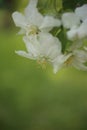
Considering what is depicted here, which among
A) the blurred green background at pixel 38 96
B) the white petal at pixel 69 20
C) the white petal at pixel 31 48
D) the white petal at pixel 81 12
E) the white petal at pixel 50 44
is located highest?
the blurred green background at pixel 38 96

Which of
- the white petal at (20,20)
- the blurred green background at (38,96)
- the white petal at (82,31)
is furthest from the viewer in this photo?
the blurred green background at (38,96)

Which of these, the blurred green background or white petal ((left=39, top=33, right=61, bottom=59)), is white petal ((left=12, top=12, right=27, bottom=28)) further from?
the blurred green background

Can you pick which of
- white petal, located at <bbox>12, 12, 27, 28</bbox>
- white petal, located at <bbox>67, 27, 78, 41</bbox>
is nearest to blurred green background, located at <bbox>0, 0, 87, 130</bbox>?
white petal, located at <bbox>12, 12, 27, 28</bbox>

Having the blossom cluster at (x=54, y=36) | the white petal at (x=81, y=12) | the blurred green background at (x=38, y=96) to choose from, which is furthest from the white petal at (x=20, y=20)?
the blurred green background at (x=38, y=96)

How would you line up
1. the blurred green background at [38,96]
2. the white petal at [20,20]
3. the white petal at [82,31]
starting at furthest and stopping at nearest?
the blurred green background at [38,96] < the white petal at [20,20] < the white petal at [82,31]

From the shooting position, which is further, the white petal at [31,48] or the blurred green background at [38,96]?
the blurred green background at [38,96]

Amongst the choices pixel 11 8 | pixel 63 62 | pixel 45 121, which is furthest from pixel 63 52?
pixel 11 8

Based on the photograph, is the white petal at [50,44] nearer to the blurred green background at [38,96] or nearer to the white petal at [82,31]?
the white petal at [82,31]

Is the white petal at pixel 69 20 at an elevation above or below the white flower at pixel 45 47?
above
